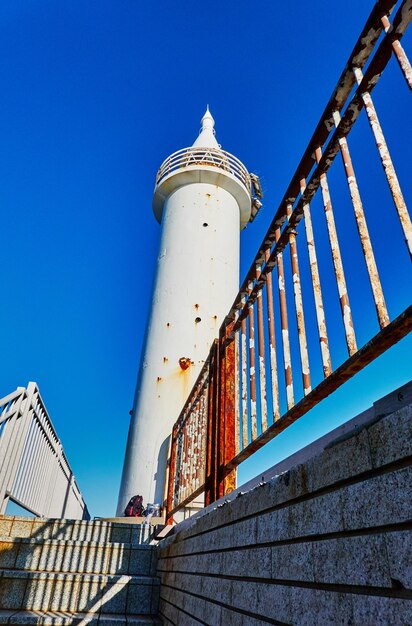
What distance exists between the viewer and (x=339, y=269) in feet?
4.17

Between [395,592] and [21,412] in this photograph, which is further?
[21,412]

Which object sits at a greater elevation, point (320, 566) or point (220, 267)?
point (220, 267)

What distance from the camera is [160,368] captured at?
757 centimetres

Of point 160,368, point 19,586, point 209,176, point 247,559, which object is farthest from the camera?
point 209,176

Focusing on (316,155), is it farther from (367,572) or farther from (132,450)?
(132,450)

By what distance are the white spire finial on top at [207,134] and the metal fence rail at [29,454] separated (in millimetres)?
9661

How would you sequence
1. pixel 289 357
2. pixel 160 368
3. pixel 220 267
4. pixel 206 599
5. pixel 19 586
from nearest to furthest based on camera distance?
pixel 289 357 < pixel 206 599 < pixel 19 586 < pixel 160 368 < pixel 220 267

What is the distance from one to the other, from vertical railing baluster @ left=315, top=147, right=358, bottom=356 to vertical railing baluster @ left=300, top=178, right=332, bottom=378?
4.6 inches

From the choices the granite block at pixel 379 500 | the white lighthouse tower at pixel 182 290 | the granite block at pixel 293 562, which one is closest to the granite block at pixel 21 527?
the white lighthouse tower at pixel 182 290

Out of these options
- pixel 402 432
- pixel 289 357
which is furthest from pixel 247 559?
pixel 402 432

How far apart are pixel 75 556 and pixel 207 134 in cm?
1333

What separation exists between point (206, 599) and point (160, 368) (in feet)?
18.8

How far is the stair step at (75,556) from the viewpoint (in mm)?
3439

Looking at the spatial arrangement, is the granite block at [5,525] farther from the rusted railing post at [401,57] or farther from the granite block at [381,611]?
the rusted railing post at [401,57]
